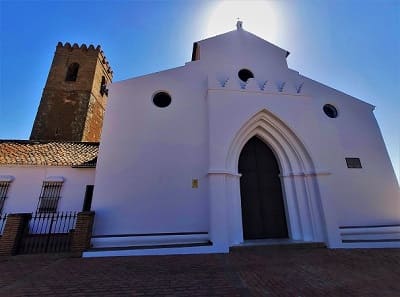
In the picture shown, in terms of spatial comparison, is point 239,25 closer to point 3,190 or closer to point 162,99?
point 162,99

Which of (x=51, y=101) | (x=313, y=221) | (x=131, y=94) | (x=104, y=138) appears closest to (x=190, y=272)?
(x=313, y=221)

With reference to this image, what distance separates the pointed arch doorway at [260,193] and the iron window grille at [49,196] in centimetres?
842

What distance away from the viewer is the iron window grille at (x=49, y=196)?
9.14m

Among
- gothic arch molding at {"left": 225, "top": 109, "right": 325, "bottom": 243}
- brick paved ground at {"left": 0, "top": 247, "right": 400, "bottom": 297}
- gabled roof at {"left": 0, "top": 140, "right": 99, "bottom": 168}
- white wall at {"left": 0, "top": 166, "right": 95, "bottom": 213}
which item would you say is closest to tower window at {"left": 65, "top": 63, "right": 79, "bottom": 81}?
gabled roof at {"left": 0, "top": 140, "right": 99, "bottom": 168}

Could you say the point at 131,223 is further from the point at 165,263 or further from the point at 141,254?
the point at 165,263

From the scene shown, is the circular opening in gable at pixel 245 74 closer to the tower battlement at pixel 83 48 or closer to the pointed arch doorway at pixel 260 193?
the pointed arch doorway at pixel 260 193

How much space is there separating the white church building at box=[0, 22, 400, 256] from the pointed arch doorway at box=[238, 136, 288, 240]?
4 cm

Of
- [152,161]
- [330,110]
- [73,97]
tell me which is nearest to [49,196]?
[152,161]

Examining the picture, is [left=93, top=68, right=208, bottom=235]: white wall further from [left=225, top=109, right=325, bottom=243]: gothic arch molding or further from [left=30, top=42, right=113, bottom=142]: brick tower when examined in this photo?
[left=30, top=42, right=113, bottom=142]: brick tower

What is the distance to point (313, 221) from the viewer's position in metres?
6.79

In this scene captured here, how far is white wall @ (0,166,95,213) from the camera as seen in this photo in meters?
9.05

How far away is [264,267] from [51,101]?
787 inches

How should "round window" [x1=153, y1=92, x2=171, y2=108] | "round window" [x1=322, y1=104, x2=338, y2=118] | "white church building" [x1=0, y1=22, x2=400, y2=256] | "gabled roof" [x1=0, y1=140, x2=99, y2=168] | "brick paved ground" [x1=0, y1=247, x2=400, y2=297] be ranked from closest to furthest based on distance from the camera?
1. "brick paved ground" [x1=0, y1=247, x2=400, y2=297]
2. "white church building" [x1=0, y1=22, x2=400, y2=256]
3. "round window" [x1=153, y1=92, x2=171, y2=108]
4. "round window" [x1=322, y1=104, x2=338, y2=118]
5. "gabled roof" [x1=0, y1=140, x2=99, y2=168]

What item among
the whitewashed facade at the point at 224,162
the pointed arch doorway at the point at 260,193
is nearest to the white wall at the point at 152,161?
the whitewashed facade at the point at 224,162
